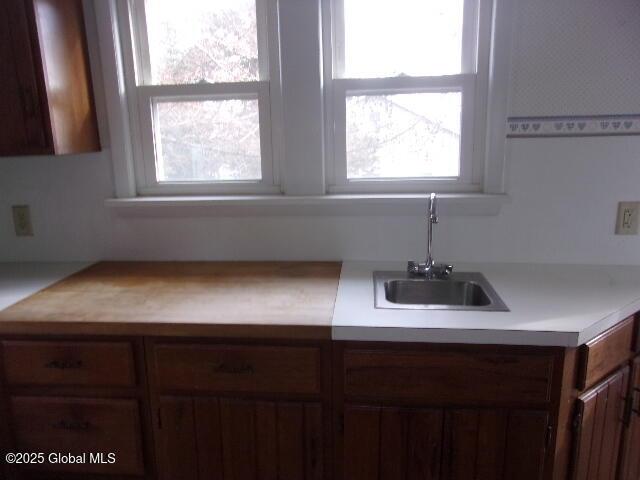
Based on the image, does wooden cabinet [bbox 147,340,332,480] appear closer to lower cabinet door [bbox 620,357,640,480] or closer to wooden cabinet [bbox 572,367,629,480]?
wooden cabinet [bbox 572,367,629,480]

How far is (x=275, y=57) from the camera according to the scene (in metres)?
1.74

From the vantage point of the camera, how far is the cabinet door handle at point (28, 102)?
1.55 metres

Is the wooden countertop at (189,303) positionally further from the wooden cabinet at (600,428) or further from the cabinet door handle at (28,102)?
the wooden cabinet at (600,428)

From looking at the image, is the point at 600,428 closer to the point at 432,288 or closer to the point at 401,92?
the point at 432,288

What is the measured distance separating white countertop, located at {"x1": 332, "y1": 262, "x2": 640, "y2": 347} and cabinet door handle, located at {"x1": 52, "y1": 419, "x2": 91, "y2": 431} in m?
0.83

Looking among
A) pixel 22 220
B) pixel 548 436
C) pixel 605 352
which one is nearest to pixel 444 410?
pixel 548 436

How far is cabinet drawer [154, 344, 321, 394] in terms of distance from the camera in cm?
131

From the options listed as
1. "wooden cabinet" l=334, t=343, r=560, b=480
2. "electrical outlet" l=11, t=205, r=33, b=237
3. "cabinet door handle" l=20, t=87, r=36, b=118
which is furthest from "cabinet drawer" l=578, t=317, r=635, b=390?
"electrical outlet" l=11, t=205, r=33, b=237

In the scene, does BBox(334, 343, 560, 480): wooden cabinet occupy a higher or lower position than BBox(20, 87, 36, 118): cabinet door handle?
lower

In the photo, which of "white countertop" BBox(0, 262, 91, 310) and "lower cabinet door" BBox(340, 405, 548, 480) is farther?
"white countertop" BBox(0, 262, 91, 310)

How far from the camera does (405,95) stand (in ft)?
5.77

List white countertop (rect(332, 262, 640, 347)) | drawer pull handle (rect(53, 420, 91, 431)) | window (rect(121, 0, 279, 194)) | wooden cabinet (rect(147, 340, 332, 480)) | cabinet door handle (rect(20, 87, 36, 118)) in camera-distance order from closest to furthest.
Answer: white countertop (rect(332, 262, 640, 347)) < wooden cabinet (rect(147, 340, 332, 480)) < drawer pull handle (rect(53, 420, 91, 431)) < cabinet door handle (rect(20, 87, 36, 118)) < window (rect(121, 0, 279, 194))

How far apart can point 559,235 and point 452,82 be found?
0.70 metres

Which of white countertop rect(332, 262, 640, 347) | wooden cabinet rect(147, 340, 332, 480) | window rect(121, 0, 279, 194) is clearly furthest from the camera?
window rect(121, 0, 279, 194)
